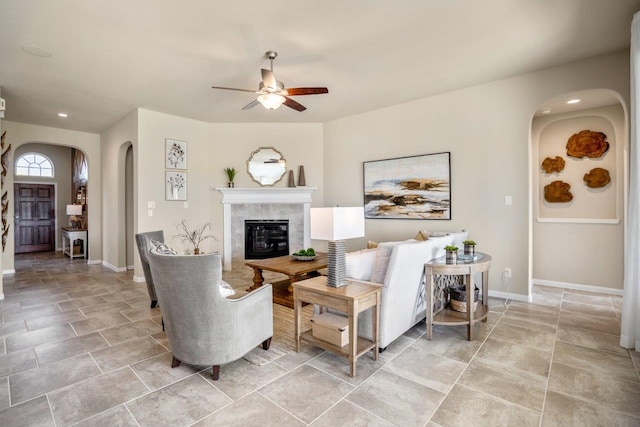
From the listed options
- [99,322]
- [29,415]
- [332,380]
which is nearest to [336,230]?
[332,380]

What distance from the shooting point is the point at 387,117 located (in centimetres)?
515

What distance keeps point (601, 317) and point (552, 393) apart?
201 centimetres

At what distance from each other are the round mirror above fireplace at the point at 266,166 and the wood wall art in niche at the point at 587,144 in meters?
4.66

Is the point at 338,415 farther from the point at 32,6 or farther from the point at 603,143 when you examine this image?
the point at 603,143

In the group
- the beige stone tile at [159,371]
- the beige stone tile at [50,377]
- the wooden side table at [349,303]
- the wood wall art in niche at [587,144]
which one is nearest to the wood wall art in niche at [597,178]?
the wood wall art in niche at [587,144]

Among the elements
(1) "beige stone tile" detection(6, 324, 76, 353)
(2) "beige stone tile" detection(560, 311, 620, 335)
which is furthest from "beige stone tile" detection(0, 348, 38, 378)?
(2) "beige stone tile" detection(560, 311, 620, 335)

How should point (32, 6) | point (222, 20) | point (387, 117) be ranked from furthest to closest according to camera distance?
A: point (387, 117)
point (222, 20)
point (32, 6)

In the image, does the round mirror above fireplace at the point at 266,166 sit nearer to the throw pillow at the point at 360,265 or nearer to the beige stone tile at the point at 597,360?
the throw pillow at the point at 360,265

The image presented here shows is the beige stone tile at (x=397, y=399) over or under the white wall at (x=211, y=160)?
under

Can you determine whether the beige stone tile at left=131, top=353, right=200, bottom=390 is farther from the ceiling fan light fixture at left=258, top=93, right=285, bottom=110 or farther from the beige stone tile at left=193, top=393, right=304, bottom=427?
the ceiling fan light fixture at left=258, top=93, right=285, bottom=110

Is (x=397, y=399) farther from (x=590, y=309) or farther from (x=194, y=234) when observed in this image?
(x=194, y=234)

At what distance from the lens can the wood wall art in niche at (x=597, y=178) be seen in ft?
14.1

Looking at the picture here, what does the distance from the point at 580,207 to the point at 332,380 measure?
4.56 meters

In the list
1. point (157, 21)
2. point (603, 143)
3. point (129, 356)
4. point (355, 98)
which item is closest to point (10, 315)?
point (129, 356)
